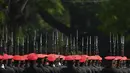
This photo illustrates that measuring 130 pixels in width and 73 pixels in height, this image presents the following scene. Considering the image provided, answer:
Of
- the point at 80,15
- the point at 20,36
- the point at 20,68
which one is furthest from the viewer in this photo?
the point at 80,15

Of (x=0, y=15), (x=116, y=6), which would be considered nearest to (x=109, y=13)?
(x=116, y=6)

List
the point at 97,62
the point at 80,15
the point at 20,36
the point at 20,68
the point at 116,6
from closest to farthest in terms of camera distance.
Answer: the point at 20,68 → the point at 97,62 → the point at 20,36 → the point at 116,6 → the point at 80,15

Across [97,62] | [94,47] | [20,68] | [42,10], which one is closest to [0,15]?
[97,62]

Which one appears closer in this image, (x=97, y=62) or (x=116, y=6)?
(x=97, y=62)

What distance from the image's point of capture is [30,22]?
7475 centimetres

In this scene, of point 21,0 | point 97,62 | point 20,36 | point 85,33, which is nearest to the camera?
point 97,62

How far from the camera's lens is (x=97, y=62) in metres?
41.3

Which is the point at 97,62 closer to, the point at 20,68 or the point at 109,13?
the point at 20,68

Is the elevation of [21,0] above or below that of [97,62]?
above

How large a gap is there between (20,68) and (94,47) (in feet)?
108

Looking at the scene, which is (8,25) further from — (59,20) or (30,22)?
(59,20)

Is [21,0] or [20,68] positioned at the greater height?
[21,0]

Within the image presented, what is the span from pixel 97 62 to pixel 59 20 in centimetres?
3874

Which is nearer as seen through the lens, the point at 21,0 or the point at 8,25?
the point at 21,0
